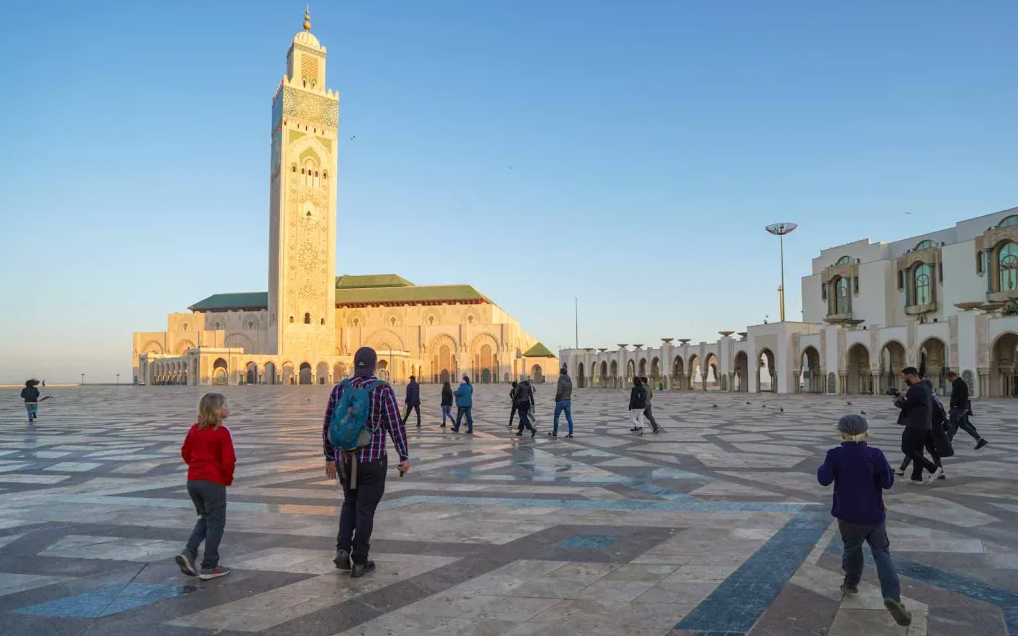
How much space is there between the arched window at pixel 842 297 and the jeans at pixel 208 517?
48.8 meters

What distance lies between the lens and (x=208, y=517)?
411 cm

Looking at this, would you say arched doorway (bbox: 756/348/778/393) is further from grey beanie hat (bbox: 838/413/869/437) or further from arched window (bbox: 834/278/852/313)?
grey beanie hat (bbox: 838/413/869/437)

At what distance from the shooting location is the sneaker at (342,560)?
4008 millimetres

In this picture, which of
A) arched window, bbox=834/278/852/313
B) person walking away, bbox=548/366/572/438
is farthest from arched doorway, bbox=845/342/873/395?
person walking away, bbox=548/366/572/438

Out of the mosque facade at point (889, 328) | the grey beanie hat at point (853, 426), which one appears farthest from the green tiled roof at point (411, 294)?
the grey beanie hat at point (853, 426)

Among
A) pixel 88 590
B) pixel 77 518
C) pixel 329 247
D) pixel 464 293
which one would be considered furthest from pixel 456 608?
pixel 464 293

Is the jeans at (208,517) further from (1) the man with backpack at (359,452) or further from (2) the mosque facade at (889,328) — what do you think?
(2) the mosque facade at (889,328)

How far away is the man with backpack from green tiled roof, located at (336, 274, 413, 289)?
89474 millimetres

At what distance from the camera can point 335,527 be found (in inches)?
203

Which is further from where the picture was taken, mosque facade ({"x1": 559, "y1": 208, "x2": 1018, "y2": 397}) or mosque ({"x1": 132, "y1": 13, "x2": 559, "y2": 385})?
mosque ({"x1": 132, "y1": 13, "x2": 559, "y2": 385})

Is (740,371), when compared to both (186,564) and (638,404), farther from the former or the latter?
(186,564)

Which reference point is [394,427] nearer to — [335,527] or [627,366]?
[335,527]

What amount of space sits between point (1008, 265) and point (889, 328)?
685 cm

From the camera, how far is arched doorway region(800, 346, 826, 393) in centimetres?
4072
